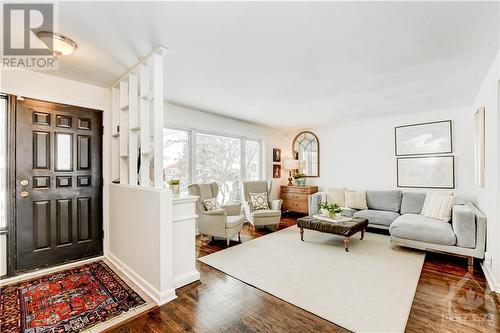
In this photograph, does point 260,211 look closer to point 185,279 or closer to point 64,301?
point 185,279

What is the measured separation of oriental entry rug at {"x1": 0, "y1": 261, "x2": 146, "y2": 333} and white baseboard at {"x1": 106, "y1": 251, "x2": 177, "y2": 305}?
0.33ft

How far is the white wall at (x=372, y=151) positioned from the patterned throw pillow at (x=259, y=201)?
200 cm

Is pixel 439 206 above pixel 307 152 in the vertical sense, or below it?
below

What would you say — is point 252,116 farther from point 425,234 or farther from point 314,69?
point 425,234

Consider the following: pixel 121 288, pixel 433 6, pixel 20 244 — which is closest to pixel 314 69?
pixel 433 6

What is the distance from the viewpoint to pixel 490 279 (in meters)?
2.51

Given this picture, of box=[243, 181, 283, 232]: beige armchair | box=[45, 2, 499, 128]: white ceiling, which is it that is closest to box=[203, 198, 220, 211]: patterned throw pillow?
box=[243, 181, 283, 232]: beige armchair

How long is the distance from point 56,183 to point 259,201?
3.40 meters

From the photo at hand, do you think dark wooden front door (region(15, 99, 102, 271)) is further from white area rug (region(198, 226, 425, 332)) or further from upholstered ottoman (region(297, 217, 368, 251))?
upholstered ottoman (region(297, 217, 368, 251))

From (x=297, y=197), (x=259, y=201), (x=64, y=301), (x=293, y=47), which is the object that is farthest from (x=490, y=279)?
(x=64, y=301)

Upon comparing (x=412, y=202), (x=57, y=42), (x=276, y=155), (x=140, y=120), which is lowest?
(x=412, y=202)

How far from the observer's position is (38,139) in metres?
2.90

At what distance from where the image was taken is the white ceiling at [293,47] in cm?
176

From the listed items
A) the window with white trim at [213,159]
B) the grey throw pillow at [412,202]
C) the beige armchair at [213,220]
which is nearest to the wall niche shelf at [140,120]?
the window with white trim at [213,159]
